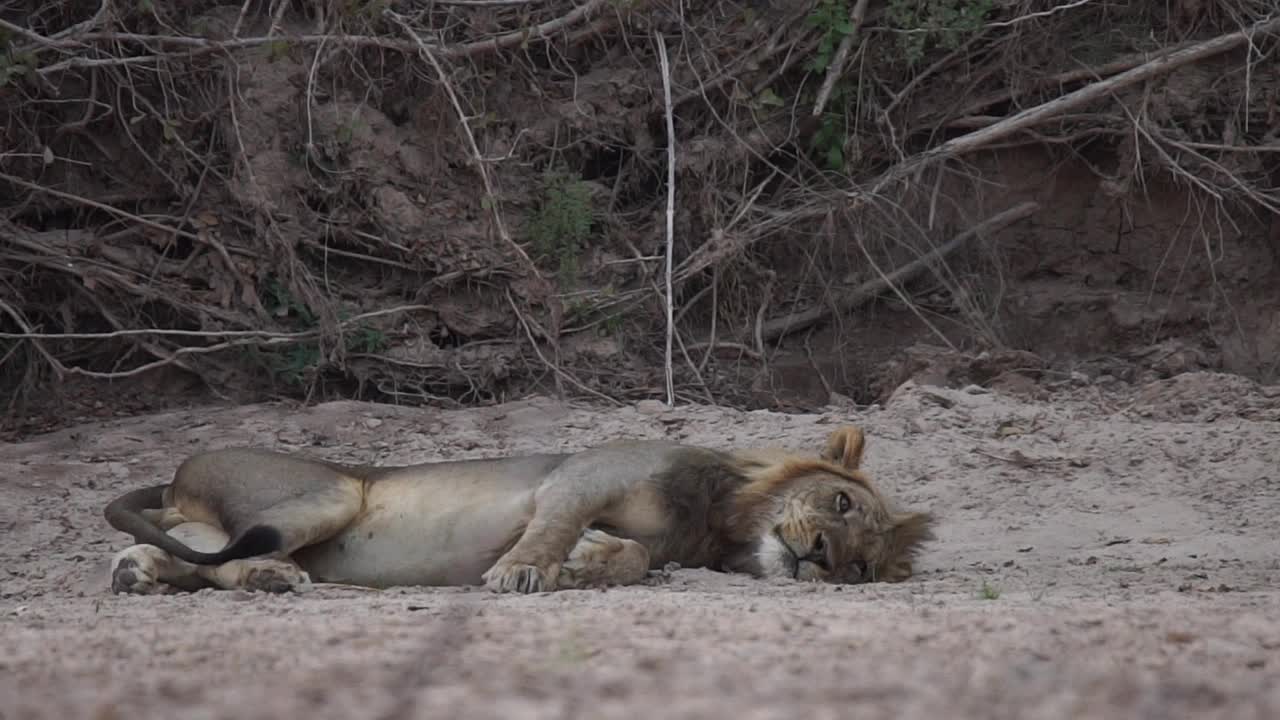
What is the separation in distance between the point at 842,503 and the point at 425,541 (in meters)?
1.54

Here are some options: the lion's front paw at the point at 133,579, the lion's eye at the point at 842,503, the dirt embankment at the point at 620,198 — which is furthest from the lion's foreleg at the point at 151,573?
the dirt embankment at the point at 620,198

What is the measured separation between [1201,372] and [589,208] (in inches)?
146

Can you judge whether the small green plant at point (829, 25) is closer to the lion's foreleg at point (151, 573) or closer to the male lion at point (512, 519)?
the male lion at point (512, 519)

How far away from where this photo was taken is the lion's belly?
529 centimetres

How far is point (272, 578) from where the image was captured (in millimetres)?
4828

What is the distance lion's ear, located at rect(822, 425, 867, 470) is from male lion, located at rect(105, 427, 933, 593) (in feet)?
0.48

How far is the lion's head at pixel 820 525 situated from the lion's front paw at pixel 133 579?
6.80 feet

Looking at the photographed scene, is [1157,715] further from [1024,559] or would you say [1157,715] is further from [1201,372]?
[1201,372]

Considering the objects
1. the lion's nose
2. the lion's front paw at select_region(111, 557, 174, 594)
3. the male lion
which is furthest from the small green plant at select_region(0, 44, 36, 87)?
the lion's nose

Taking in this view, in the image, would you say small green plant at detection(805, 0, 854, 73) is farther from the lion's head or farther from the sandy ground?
the lion's head

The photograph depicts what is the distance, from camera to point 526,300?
28.4 ft

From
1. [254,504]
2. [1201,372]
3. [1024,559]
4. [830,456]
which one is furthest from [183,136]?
[1201,372]

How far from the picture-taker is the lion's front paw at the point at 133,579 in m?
4.89

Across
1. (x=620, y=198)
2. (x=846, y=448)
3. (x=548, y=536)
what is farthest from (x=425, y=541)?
(x=620, y=198)
